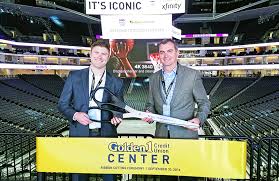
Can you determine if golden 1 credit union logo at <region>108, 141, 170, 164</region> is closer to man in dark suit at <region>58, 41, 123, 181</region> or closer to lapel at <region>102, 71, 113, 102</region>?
man in dark suit at <region>58, 41, 123, 181</region>

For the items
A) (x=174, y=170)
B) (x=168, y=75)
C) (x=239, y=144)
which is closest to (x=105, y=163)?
(x=174, y=170)

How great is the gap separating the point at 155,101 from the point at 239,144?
1068 mm

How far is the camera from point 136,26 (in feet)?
11.6

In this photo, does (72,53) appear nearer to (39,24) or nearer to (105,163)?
(39,24)

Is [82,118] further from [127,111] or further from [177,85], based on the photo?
[177,85]

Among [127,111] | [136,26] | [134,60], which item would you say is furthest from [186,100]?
[134,60]

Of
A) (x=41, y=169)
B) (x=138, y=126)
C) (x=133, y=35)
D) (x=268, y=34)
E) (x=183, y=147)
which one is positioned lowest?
(x=138, y=126)

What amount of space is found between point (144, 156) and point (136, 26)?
155 centimetres

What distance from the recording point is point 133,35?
11.9 feet

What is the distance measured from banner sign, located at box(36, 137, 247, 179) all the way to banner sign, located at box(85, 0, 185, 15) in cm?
147

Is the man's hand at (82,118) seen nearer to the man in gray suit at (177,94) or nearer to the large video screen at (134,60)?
the man in gray suit at (177,94)

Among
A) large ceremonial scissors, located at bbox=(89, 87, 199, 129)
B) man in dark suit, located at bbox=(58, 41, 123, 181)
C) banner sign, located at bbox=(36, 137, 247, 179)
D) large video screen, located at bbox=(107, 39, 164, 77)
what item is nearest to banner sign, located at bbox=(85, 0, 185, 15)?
man in dark suit, located at bbox=(58, 41, 123, 181)

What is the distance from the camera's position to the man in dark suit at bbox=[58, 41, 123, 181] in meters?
3.38

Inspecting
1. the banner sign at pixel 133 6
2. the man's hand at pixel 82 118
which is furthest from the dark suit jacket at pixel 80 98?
the banner sign at pixel 133 6
